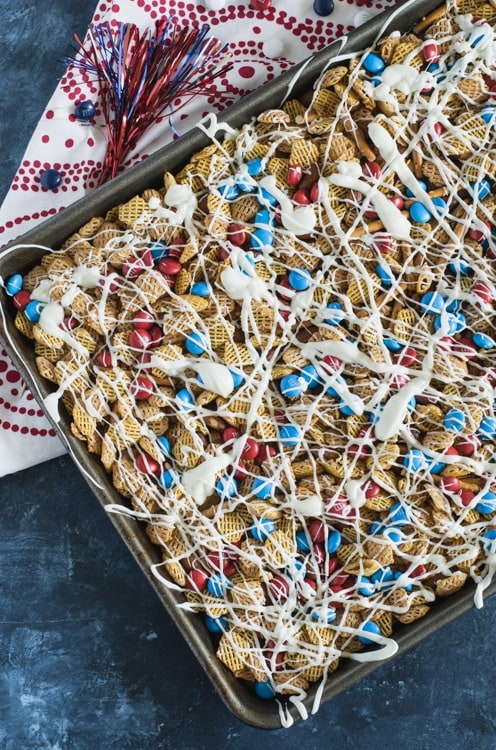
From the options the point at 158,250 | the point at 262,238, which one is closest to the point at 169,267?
the point at 158,250

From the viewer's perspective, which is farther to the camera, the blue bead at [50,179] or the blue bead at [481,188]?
the blue bead at [50,179]

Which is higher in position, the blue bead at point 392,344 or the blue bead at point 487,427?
the blue bead at point 392,344

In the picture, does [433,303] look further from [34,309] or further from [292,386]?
[34,309]

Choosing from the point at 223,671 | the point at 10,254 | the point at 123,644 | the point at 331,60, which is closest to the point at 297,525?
the point at 223,671

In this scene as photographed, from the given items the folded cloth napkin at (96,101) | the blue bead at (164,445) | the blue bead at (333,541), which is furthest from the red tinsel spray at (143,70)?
the blue bead at (333,541)

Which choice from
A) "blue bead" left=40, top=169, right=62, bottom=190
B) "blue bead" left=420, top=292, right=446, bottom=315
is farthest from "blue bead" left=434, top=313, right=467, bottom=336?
"blue bead" left=40, top=169, right=62, bottom=190

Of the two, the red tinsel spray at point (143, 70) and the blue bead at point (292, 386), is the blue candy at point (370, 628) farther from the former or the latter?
the red tinsel spray at point (143, 70)

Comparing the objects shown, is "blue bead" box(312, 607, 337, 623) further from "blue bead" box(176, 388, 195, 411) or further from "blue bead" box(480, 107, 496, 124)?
"blue bead" box(480, 107, 496, 124)
